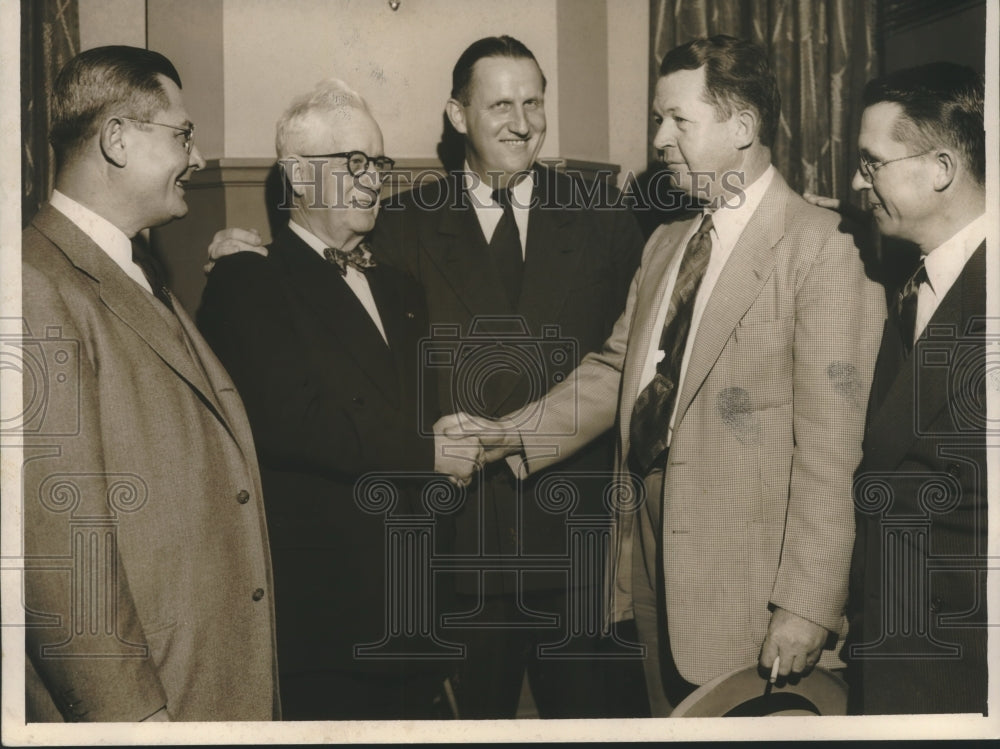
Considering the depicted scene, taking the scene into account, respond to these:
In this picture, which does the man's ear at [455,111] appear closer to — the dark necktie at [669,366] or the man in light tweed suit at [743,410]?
the man in light tweed suit at [743,410]

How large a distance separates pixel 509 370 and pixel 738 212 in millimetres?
788

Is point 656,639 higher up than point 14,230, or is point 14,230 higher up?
point 14,230

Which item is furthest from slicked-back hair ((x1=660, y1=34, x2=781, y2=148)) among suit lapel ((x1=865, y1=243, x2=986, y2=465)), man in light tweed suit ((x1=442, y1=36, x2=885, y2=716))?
suit lapel ((x1=865, y1=243, x2=986, y2=465))

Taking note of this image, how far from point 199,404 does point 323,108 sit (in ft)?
2.98

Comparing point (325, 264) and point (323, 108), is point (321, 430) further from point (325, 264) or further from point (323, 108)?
point (323, 108)

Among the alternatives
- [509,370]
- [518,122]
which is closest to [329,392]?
[509,370]

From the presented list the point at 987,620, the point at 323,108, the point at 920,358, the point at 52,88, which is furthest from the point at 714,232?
the point at 52,88

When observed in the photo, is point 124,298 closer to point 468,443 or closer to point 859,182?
point 468,443

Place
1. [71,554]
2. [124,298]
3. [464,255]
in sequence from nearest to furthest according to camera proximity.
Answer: [124,298], [71,554], [464,255]

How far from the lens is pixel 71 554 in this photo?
294 cm

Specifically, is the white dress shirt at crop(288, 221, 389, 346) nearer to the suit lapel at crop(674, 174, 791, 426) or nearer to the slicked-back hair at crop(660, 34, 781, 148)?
the suit lapel at crop(674, 174, 791, 426)

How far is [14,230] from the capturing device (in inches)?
120

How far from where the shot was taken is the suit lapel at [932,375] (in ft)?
9.90

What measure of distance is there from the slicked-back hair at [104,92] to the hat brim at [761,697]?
2.23 m
